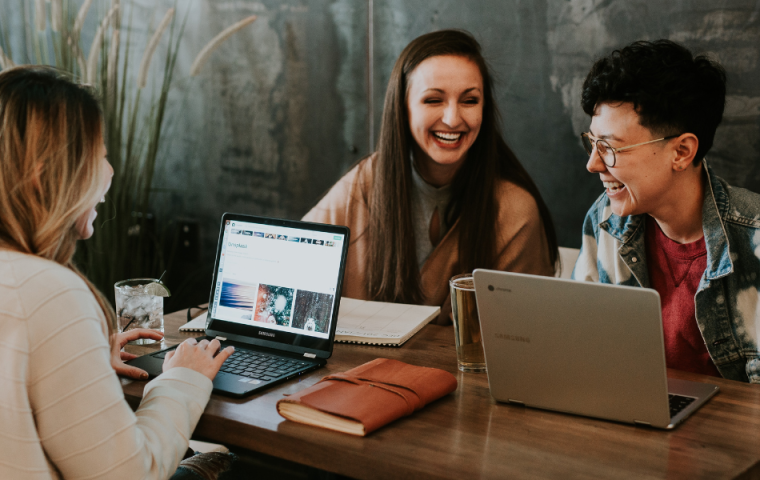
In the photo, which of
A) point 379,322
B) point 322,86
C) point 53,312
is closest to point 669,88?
point 379,322

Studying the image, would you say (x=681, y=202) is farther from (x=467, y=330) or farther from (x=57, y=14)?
(x=57, y=14)

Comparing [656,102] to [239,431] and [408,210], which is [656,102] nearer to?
[408,210]

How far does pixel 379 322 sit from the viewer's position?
162cm

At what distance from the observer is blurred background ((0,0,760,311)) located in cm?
223

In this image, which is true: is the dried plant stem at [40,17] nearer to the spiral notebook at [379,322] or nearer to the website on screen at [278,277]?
the website on screen at [278,277]

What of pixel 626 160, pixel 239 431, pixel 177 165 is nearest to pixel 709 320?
pixel 626 160

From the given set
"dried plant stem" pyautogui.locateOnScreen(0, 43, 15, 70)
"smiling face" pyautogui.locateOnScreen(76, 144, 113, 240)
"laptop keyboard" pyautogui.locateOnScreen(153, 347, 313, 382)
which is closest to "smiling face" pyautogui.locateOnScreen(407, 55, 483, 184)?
"laptop keyboard" pyautogui.locateOnScreen(153, 347, 313, 382)

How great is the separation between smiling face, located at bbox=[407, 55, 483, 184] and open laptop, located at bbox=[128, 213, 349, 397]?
2.40 ft

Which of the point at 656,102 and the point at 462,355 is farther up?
the point at 656,102

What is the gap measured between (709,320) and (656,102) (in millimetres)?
471

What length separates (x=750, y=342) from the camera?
4.92 ft

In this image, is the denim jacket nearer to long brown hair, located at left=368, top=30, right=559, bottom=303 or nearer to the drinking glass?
the drinking glass

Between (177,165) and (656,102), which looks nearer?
(656,102)

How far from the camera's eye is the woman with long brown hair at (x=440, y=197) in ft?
6.75
